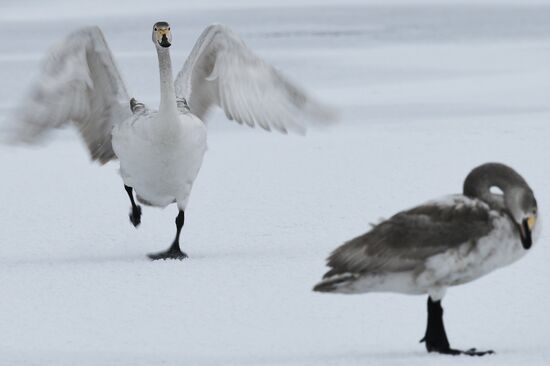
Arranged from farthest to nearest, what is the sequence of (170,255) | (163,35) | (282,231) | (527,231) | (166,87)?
(282,231)
(163,35)
(166,87)
(170,255)
(527,231)

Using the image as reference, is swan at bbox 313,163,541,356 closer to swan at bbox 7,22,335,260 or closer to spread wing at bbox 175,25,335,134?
swan at bbox 7,22,335,260

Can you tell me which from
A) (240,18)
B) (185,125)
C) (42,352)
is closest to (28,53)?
(240,18)

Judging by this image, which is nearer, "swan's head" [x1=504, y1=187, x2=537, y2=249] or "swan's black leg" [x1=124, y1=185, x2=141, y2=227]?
"swan's head" [x1=504, y1=187, x2=537, y2=249]

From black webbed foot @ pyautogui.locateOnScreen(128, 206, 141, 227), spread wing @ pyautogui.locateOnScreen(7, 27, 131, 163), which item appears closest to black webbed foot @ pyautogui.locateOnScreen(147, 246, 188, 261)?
black webbed foot @ pyautogui.locateOnScreen(128, 206, 141, 227)

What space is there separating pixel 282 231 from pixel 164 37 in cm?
130

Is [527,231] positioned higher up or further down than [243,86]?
further down

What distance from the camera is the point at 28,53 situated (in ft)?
61.1

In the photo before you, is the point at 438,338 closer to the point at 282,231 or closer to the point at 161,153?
the point at 161,153

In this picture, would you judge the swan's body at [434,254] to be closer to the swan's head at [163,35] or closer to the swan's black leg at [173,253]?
the swan's black leg at [173,253]

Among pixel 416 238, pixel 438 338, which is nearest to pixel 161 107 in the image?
pixel 416 238

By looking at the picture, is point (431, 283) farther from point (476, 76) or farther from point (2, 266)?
point (476, 76)

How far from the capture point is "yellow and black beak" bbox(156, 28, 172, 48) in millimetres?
7383

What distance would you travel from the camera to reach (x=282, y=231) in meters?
7.62

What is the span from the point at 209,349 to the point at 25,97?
3359 mm
